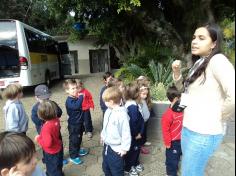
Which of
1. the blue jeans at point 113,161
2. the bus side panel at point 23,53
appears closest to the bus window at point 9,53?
the bus side panel at point 23,53

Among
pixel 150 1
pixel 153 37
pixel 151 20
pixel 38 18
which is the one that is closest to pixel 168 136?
pixel 151 20

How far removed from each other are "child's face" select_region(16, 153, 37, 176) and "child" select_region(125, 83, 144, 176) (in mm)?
2229

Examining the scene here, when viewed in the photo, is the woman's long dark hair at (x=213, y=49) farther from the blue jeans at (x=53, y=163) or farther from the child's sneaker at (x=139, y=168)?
the child's sneaker at (x=139, y=168)

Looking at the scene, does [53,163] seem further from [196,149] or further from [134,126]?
[196,149]

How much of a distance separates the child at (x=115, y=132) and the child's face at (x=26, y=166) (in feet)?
5.24

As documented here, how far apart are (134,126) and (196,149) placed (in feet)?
6.41

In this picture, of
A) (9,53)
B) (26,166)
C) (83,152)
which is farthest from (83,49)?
(26,166)

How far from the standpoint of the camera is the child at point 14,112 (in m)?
4.30

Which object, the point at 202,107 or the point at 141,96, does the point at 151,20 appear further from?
the point at 202,107

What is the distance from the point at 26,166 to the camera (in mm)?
2004

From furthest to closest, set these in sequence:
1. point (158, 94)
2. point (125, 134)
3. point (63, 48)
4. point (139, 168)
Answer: point (63, 48)
point (158, 94)
point (139, 168)
point (125, 134)

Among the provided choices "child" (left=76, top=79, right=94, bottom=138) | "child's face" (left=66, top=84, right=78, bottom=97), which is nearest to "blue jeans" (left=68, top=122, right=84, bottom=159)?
"child's face" (left=66, top=84, right=78, bottom=97)

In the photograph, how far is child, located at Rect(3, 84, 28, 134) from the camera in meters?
4.30

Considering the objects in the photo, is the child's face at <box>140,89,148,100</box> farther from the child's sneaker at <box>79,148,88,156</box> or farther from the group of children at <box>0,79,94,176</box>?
the child's sneaker at <box>79,148,88,156</box>
